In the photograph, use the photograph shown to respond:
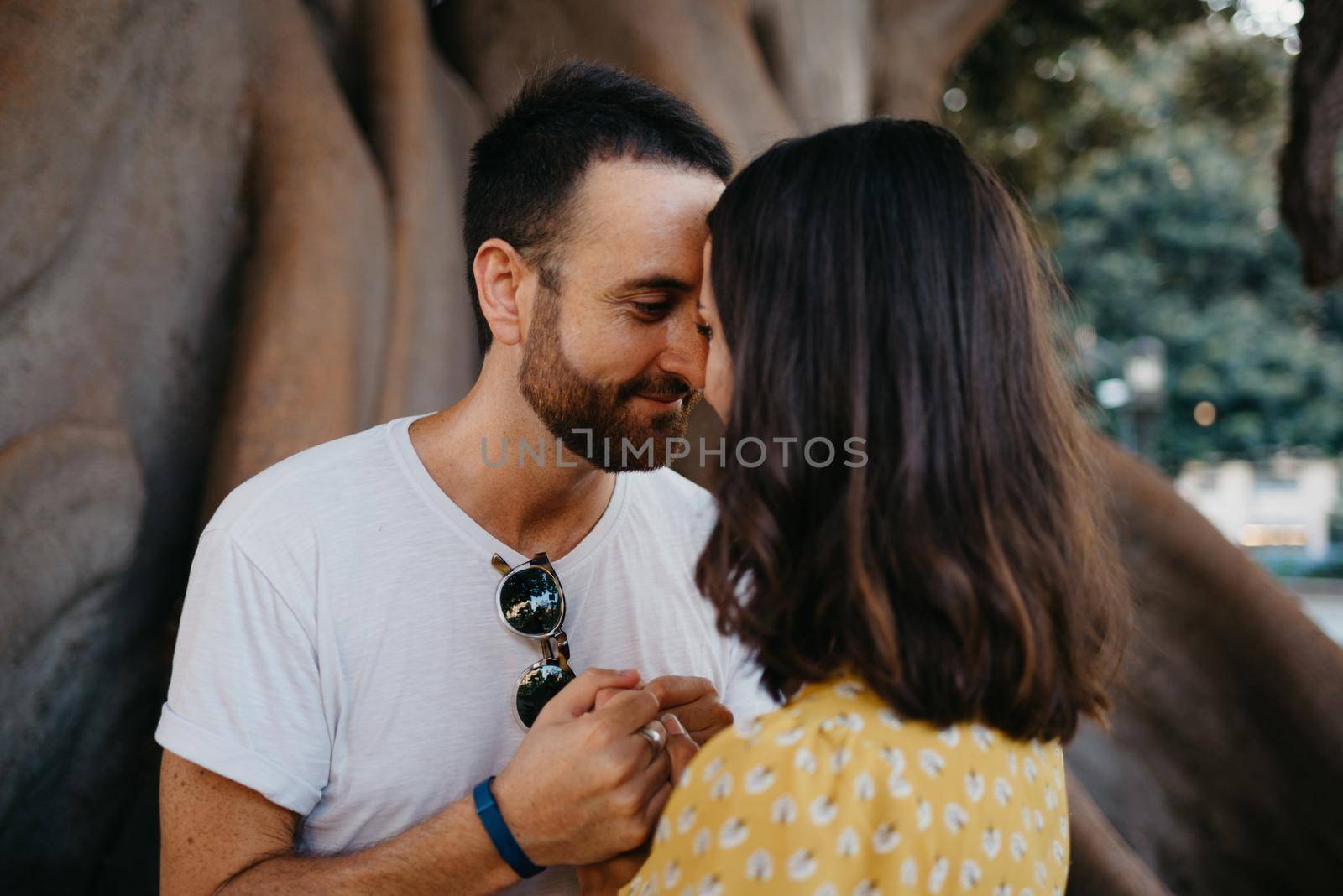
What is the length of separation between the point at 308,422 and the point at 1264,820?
3.82 metres

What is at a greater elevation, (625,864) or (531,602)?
(531,602)

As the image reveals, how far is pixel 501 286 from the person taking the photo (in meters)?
2.18

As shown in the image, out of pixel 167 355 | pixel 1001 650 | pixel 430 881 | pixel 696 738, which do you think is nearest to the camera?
pixel 1001 650

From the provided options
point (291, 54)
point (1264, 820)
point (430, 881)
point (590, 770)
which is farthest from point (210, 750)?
point (1264, 820)

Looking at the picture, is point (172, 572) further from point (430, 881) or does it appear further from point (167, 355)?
point (430, 881)

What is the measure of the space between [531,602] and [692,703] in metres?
0.34

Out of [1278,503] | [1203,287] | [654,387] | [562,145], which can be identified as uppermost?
[1203,287]

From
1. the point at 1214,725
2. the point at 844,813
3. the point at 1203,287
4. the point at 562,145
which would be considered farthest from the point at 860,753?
the point at 1203,287

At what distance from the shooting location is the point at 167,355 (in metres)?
2.68

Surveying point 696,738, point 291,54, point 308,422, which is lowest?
point 696,738

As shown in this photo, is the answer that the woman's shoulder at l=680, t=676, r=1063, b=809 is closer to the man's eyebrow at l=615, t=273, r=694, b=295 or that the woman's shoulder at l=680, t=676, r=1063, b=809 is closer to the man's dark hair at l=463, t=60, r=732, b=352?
the man's eyebrow at l=615, t=273, r=694, b=295

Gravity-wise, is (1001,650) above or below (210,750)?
above

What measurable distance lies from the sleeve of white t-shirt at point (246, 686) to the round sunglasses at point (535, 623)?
0.33m

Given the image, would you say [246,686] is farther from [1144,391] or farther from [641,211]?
[1144,391]
